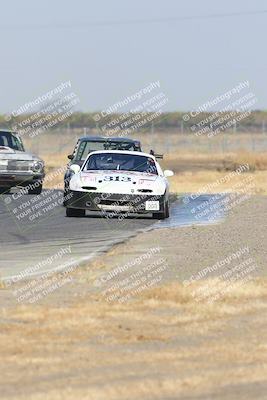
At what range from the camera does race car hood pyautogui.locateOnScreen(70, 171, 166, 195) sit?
25688 millimetres

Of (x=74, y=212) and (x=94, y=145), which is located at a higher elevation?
(x=74, y=212)

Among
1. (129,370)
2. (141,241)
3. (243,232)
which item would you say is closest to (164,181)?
(243,232)

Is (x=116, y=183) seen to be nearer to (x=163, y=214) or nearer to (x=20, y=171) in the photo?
(x=163, y=214)

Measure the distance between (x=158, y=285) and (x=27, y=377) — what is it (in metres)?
5.46

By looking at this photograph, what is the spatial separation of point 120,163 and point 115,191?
183 centimetres

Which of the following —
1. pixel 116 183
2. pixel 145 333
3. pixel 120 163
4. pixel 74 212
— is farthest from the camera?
pixel 120 163

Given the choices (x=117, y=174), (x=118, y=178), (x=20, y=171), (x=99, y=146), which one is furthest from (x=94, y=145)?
(x=118, y=178)

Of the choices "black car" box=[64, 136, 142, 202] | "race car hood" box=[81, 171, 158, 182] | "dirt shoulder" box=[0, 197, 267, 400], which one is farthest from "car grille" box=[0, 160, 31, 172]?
"dirt shoulder" box=[0, 197, 267, 400]

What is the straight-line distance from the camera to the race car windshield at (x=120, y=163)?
88.8 ft

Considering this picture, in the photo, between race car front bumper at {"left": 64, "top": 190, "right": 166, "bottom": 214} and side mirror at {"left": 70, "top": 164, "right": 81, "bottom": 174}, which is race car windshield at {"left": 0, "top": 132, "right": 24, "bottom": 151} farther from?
race car front bumper at {"left": 64, "top": 190, "right": 166, "bottom": 214}

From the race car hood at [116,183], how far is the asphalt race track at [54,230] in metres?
0.60

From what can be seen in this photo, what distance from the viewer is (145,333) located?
455 inches

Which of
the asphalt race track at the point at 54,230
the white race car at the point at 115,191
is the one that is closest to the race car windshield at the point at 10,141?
the asphalt race track at the point at 54,230

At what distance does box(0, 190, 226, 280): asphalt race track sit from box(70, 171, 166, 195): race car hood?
1.98ft
